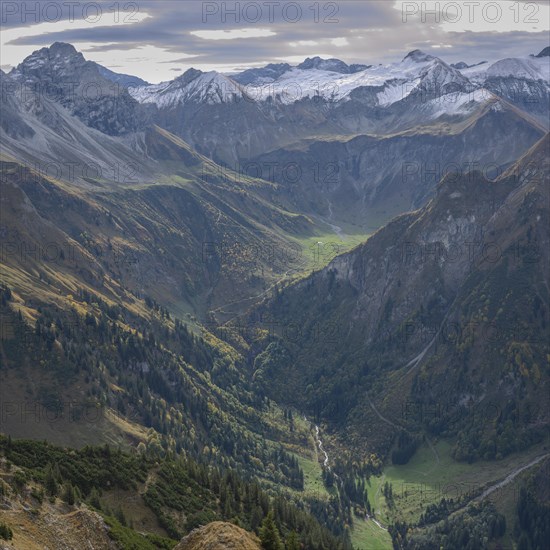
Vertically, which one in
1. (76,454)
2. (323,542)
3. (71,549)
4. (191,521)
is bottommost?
(323,542)

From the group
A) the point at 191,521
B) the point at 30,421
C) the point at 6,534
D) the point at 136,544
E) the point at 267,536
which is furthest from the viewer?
the point at 30,421

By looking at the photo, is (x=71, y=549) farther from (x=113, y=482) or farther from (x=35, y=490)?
(x=113, y=482)

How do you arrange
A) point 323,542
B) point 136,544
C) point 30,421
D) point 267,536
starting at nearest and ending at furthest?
1. point 267,536
2. point 136,544
3. point 323,542
4. point 30,421

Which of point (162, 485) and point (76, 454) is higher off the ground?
point (76, 454)

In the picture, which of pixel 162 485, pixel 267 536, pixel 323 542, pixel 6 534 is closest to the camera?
pixel 6 534

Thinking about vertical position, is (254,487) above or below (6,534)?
below

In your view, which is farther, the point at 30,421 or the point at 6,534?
the point at 30,421

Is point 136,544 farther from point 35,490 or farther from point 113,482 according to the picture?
point 113,482

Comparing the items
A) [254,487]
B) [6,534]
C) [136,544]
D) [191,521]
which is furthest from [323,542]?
[6,534]

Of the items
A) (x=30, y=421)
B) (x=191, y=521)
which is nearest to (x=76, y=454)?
(x=191, y=521)
